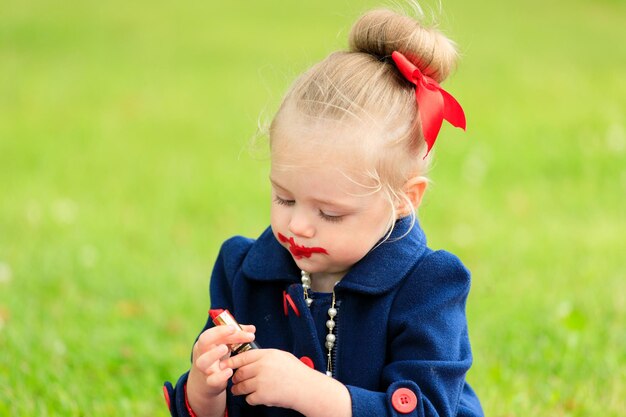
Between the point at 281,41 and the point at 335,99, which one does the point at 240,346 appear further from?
the point at 281,41

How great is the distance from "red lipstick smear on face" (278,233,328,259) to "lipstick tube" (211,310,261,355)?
0.23 metres

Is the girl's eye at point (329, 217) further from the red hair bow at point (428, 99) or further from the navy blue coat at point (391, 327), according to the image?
the red hair bow at point (428, 99)

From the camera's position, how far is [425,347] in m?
2.51

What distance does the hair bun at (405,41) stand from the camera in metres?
2.57

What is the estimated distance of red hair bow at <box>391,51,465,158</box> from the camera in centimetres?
247

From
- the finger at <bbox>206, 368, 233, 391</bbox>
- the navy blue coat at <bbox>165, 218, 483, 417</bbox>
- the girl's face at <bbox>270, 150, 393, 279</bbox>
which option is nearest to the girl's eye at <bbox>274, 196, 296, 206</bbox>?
the girl's face at <bbox>270, 150, 393, 279</bbox>

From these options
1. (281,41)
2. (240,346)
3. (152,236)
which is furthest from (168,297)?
(281,41)

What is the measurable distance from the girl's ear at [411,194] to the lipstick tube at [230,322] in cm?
51

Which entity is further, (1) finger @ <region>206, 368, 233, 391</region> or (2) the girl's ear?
(2) the girl's ear

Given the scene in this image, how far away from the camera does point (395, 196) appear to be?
254 cm

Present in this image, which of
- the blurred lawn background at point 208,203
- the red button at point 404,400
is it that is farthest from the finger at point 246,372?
the blurred lawn background at point 208,203

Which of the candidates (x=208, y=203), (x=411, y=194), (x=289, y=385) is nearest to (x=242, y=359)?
(x=289, y=385)

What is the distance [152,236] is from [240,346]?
3.11 m

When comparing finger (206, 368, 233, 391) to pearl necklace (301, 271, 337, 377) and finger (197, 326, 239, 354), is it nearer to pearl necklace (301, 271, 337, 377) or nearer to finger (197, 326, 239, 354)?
finger (197, 326, 239, 354)
